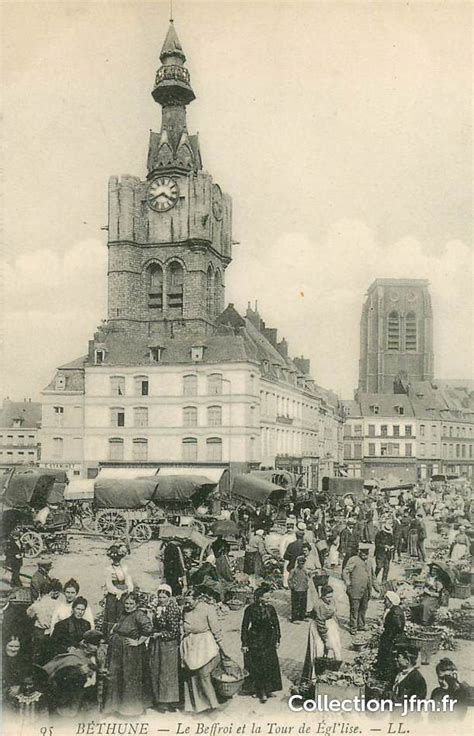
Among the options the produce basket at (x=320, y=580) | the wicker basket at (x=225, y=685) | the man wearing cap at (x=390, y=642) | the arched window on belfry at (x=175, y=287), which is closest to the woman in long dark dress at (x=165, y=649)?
the wicker basket at (x=225, y=685)

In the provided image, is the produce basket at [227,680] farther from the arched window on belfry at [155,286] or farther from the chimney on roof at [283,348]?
the chimney on roof at [283,348]

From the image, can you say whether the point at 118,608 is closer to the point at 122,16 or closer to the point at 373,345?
the point at 122,16

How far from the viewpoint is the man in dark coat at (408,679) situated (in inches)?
405

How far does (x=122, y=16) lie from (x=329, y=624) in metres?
12.1

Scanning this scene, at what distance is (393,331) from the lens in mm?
69188

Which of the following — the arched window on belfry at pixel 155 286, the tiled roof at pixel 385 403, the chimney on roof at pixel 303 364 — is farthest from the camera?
the tiled roof at pixel 385 403

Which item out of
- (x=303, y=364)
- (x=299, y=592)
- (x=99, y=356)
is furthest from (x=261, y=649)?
(x=303, y=364)

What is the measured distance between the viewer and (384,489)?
49312mm

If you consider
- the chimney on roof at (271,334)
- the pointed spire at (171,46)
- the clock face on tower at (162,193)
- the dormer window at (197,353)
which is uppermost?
the clock face on tower at (162,193)

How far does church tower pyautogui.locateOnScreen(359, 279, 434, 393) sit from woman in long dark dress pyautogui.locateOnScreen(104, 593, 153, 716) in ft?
166

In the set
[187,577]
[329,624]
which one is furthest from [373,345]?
[329,624]

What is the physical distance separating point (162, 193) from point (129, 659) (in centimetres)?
Answer: 3853

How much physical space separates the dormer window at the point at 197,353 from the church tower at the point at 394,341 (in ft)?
69.8

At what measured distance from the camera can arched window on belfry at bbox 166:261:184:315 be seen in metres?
47.4
